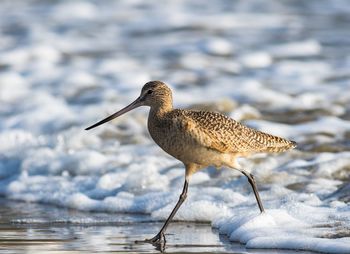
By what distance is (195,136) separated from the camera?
6414 mm

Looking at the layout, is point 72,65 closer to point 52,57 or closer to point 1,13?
point 52,57

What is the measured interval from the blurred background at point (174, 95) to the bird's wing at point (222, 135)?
480 millimetres

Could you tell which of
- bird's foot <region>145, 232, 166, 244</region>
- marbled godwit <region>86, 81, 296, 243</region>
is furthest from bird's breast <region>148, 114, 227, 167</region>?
bird's foot <region>145, 232, 166, 244</region>

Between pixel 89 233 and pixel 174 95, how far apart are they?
4904 mm

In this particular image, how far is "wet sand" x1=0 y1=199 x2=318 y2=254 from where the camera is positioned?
19.3 feet

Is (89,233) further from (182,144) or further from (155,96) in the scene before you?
(155,96)

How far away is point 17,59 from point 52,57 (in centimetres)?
49

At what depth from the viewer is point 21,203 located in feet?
26.5

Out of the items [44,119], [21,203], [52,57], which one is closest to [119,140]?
[44,119]

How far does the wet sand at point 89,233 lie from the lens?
5891 millimetres

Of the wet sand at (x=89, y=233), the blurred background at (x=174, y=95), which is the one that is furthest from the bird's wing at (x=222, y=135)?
the wet sand at (x=89, y=233)

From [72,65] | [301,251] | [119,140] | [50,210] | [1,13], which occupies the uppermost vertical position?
[1,13]

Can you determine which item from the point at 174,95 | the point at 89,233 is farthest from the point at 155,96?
the point at 174,95

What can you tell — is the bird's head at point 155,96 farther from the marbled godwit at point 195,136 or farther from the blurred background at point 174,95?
the blurred background at point 174,95
